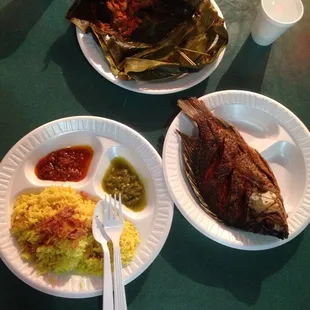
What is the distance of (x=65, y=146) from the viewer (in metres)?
2.26

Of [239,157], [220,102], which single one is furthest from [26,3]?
[239,157]

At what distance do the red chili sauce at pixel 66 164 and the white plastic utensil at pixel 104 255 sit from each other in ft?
0.89

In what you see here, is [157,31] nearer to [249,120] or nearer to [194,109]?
[194,109]

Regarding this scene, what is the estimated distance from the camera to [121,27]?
8.04ft

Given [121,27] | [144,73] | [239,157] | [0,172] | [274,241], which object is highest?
[121,27]

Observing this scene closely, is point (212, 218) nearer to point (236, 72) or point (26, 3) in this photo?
point (236, 72)

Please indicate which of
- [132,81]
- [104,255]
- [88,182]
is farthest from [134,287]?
[132,81]

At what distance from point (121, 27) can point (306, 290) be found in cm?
181

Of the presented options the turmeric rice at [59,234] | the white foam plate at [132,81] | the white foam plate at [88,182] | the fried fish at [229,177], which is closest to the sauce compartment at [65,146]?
the white foam plate at [88,182]

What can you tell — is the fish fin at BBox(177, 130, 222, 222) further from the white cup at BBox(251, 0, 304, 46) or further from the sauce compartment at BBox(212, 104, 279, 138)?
the white cup at BBox(251, 0, 304, 46)

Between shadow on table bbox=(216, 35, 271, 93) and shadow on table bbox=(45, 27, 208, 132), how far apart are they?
25 cm

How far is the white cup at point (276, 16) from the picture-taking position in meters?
2.43

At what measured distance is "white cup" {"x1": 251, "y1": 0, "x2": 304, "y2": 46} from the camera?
2.43 metres

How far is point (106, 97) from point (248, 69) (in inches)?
36.4
